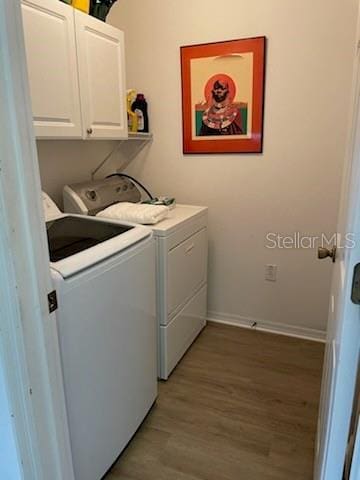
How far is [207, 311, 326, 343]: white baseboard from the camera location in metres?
2.47

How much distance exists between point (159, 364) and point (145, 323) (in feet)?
1.77

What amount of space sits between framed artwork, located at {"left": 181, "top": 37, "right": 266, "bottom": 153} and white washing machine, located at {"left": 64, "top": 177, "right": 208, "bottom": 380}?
0.50 metres

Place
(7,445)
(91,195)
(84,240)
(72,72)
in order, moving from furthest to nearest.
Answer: (91,195) → (72,72) → (84,240) → (7,445)

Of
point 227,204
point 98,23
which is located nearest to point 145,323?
point 227,204

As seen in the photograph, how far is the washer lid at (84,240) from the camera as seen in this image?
1178mm

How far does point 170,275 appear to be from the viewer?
6.38 feet

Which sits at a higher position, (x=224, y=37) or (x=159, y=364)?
(x=224, y=37)

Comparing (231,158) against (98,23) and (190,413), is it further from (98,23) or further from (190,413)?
(190,413)

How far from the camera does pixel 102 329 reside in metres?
1.30

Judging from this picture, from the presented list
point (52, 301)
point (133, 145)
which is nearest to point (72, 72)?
point (133, 145)

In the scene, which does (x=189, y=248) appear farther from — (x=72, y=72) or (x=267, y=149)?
(x=72, y=72)

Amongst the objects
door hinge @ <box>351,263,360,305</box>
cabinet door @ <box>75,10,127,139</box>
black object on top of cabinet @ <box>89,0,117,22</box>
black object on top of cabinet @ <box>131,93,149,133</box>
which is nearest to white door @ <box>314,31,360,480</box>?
door hinge @ <box>351,263,360,305</box>

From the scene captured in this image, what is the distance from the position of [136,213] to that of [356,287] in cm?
132

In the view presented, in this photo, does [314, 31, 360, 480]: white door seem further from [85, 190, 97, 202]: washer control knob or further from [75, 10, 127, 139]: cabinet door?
[85, 190, 97, 202]: washer control knob
